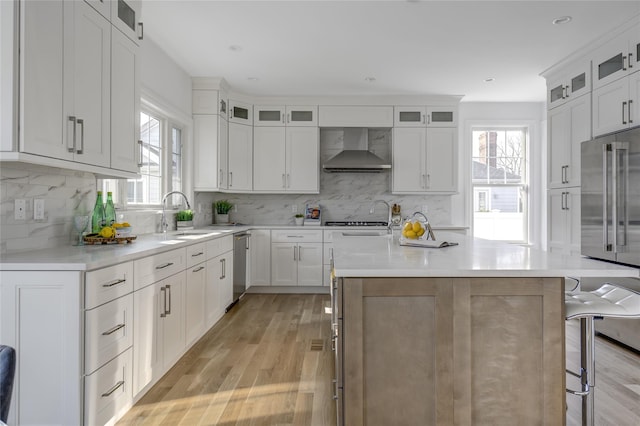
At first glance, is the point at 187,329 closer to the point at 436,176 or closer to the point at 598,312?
the point at 598,312

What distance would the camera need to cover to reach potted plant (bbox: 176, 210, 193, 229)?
4.18 m

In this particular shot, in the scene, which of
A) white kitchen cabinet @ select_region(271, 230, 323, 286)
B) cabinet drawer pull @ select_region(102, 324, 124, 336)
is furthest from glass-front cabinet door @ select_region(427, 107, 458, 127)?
cabinet drawer pull @ select_region(102, 324, 124, 336)

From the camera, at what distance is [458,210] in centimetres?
585

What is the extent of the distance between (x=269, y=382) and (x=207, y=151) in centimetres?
313

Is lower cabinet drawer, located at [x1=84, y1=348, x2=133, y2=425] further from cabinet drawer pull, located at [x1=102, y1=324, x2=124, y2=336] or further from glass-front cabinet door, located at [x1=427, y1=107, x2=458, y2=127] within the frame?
glass-front cabinet door, located at [x1=427, y1=107, x2=458, y2=127]

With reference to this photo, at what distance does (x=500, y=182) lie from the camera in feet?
19.3

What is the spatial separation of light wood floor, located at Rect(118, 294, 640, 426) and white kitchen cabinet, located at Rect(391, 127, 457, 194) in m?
2.38

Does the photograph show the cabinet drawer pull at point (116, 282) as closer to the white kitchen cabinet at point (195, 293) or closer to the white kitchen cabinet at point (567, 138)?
the white kitchen cabinet at point (195, 293)

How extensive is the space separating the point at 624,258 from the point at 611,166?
754 mm

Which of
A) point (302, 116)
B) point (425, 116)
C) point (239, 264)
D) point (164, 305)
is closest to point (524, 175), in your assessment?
point (425, 116)

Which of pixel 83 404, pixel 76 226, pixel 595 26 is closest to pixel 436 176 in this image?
pixel 595 26

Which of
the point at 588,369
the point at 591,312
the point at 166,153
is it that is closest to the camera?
the point at 591,312

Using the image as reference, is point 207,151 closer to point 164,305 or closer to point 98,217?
point 98,217

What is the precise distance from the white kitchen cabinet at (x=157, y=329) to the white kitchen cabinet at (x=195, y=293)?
11 cm
